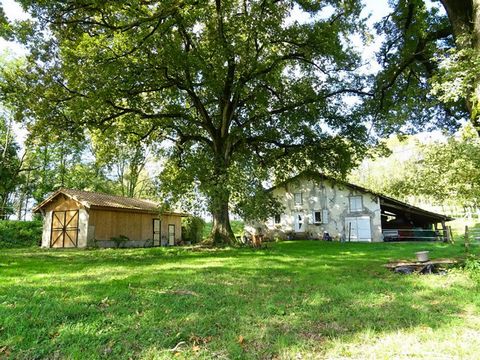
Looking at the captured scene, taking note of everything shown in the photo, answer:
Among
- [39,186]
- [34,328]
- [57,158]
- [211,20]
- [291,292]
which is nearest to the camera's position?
[34,328]

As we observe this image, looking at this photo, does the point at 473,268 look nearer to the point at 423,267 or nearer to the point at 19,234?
the point at 423,267

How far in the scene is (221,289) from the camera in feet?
21.5

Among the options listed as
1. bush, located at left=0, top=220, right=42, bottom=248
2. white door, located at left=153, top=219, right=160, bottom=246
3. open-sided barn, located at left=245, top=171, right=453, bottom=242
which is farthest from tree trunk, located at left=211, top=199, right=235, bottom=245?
bush, located at left=0, top=220, right=42, bottom=248

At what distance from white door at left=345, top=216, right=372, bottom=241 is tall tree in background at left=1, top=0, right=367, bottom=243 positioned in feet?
29.4

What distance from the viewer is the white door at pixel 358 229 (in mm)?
26906

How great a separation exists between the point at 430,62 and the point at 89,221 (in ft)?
69.7

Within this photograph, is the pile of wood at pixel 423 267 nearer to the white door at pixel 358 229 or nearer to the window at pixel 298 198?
the white door at pixel 358 229

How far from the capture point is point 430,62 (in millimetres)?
10719

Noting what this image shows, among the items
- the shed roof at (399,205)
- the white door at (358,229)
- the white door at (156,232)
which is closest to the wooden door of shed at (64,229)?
the white door at (156,232)

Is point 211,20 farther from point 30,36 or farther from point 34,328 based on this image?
point 34,328

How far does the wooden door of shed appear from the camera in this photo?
22.9 metres

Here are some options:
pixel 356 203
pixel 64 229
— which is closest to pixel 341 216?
pixel 356 203

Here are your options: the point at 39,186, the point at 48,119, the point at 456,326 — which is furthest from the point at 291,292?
the point at 39,186

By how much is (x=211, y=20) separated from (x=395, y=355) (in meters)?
15.1
